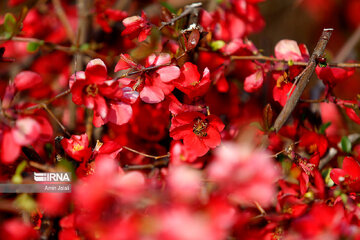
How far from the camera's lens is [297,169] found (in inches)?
26.0

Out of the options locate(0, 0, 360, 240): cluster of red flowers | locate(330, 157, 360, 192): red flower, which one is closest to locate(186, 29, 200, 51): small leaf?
locate(0, 0, 360, 240): cluster of red flowers

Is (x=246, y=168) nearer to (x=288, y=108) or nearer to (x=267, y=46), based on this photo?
(x=288, y=108)

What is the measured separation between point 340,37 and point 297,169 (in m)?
1.80

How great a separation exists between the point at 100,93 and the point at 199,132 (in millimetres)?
195

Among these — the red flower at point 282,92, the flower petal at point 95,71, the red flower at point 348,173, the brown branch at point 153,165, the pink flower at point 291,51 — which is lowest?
the brown branch at point 153,165

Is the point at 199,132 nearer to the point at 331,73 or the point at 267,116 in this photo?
the point at 267,116

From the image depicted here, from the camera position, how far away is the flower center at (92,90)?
571 millimetres

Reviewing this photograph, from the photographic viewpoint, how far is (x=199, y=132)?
2.14 feet

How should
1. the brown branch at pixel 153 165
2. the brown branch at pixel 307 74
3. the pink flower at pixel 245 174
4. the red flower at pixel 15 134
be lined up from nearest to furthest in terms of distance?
1. the pink flower at pixel 245 174
2. the red flower at pixel 15 134
3. the brown branch at pixel 307 74
4. the brown branch at pixel 153 165

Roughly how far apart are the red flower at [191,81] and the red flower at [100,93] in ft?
0.29

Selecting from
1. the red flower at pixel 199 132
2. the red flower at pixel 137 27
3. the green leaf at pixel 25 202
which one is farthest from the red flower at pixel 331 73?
the green leaf at pixel 25 202

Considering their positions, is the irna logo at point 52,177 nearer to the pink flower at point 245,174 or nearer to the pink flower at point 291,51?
the pink flower at point 245,174

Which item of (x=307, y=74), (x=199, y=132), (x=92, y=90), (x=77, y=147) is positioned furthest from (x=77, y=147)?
(x=307, y=74)

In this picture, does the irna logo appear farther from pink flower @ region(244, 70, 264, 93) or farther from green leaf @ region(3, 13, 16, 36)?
pink flower @ region(244, 70, 264, 93)
